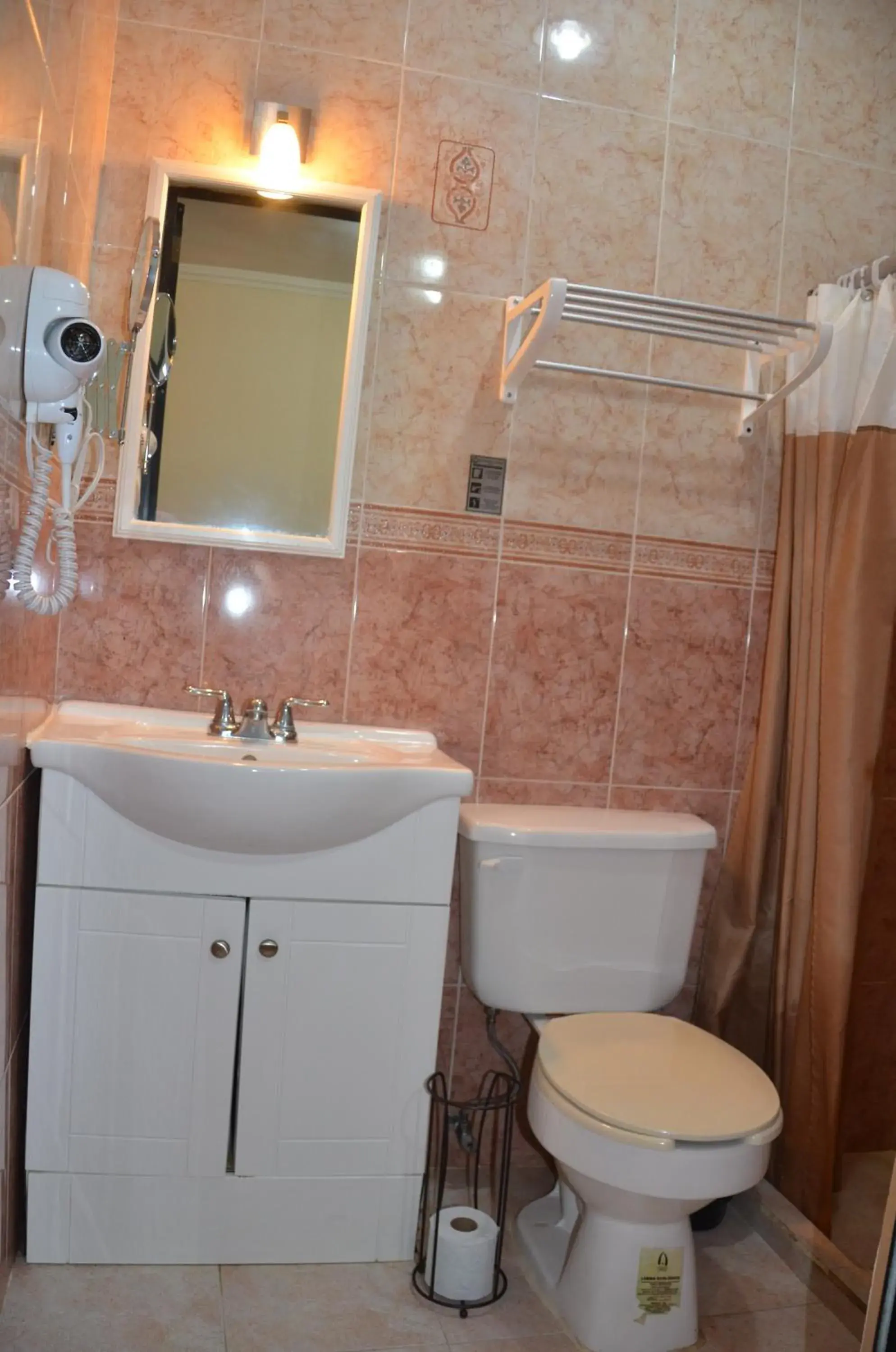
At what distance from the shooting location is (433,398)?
7.06 ft

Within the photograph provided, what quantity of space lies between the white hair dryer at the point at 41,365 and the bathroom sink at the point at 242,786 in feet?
1.01

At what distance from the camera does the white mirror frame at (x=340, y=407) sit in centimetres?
200

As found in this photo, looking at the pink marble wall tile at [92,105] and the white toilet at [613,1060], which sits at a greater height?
the pink marble wall tile at [92,105]

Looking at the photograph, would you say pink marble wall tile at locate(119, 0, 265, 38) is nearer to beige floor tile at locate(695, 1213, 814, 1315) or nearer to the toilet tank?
the toilet tank

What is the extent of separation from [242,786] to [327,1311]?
85 centimetres

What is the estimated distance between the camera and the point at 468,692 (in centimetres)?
220

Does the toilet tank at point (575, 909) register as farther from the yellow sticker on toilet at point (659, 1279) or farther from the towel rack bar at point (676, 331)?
the towel rack bar at point (676, 331)

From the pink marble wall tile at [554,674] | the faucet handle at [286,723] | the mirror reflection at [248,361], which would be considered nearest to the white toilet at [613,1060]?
the pink marble wall tile at [554,674]

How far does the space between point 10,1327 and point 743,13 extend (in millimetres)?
2645

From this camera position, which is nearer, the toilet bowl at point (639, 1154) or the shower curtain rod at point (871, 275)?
the toilet bowl at point (639, 1154)

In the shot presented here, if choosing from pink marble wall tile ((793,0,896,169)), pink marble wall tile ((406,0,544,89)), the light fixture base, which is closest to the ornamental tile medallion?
pink marble wall tile ((406,0,544,89))

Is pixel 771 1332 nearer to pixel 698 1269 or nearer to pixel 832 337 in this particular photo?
pixel 698 1269

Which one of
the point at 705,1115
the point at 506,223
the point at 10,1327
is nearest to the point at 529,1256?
the point at 705,1115

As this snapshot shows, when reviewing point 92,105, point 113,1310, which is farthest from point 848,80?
point 113,1310
